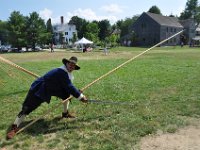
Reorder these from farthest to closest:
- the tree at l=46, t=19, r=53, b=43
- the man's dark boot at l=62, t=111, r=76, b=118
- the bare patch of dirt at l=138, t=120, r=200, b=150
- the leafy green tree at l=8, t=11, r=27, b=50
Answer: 1. the tree at l=46, t=19, r=53, b=43
2. the leafy green tree at l=8, t=11, r=27, b=50
3. the man's dark boot at l=62, t=111, r=76, b=118
4. the bare patch of dirt at l=138, t=120, r=200, b=150

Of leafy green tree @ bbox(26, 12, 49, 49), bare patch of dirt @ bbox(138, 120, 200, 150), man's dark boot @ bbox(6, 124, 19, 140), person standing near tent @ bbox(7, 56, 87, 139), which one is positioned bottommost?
bare patch of dirt @ bbox(138, 120, 200, 150)

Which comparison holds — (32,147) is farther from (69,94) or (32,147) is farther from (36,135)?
(69,94)

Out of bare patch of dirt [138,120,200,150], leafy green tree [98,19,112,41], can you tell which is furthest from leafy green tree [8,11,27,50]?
bare patch of dirt [138,120,200,150]

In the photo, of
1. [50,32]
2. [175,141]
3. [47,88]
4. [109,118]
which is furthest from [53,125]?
[50,32]

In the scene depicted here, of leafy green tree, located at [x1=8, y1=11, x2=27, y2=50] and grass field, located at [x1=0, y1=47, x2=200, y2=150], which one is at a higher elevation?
leafy green tree, located at [x1=8, y1=11, x2=27, y2=50]

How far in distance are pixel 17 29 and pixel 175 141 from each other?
6983 centimetres

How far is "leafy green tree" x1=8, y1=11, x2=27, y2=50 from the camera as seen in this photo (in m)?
72.0

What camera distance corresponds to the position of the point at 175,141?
630 cm

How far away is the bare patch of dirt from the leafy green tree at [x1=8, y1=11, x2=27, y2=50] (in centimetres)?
6810

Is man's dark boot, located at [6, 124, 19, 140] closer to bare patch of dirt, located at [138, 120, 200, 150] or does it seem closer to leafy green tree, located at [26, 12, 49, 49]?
bare patch of dirt, located at [138, 120, 200, 150]

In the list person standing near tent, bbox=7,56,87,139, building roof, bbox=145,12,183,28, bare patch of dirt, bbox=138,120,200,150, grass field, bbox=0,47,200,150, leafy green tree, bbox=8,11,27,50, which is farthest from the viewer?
building roof, bbox=145,12,183,28

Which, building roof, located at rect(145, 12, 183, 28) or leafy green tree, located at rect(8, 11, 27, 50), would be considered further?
building roof, located at rect(145, 12, 183, 28)

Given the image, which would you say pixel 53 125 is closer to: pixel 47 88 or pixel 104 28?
pixel 47 88

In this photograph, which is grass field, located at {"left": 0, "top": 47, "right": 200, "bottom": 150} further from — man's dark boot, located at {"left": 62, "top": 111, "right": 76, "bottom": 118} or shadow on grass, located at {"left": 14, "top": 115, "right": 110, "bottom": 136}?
man's dark boot, located at {"left": 62, "top": 111, "right": 76, "bottom": 118}
